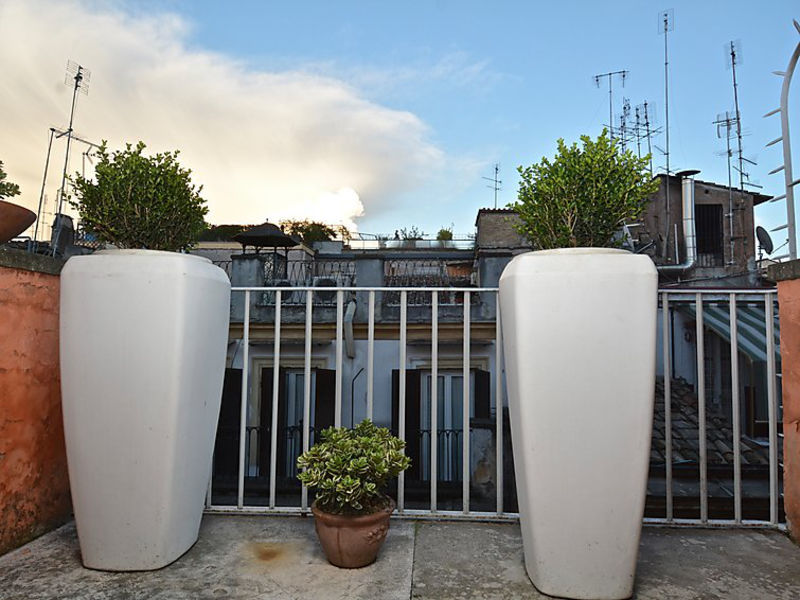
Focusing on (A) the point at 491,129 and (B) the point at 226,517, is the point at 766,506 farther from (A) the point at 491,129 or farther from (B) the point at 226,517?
(A) the point at 491,129

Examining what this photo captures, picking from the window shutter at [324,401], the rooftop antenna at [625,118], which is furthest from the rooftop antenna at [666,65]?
the window shutter at [324,401]

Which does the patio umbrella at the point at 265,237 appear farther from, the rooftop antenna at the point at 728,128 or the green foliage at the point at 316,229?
the green foliage at the point at 316,229

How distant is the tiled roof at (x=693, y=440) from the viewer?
4.68 m

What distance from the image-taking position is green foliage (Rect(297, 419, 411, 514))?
164 cm

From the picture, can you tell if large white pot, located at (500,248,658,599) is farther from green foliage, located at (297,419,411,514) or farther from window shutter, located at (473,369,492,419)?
window shutter, located at (473,369,492,419)

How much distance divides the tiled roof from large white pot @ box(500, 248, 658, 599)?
304 cm

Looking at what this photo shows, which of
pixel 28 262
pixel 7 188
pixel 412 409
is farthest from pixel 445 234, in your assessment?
pixel 28 262

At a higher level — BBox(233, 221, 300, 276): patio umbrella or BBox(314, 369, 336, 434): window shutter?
BBox(233, 221, 300, 276): patio umbrella

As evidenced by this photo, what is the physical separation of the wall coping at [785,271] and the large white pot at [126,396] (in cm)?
221

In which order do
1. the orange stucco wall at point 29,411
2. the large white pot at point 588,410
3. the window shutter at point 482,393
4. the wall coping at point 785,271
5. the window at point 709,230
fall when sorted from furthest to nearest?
the window at point 709,230
the window shutter at point 482,393
the wall coping at point 785,271
the orange stucco wall at point 29,411
the large white pot at point 588,410

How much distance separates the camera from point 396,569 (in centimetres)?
167

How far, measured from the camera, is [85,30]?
3.72 meters

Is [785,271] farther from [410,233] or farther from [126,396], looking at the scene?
[410,233]

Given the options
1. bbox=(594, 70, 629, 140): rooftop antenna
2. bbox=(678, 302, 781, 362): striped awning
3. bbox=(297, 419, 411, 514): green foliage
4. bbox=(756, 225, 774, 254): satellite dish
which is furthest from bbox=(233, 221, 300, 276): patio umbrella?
bbox=(594, 70, 629, 140): rooftop antenna
